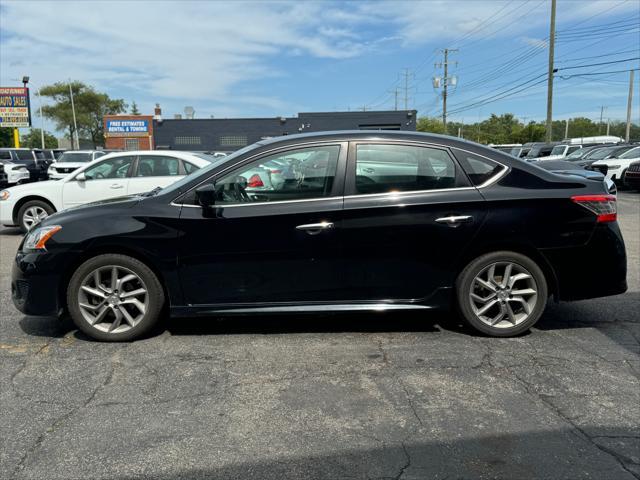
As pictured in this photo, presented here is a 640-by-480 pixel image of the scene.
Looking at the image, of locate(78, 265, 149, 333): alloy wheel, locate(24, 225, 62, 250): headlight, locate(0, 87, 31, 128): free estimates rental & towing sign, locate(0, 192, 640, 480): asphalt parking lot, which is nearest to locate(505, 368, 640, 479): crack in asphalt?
locate(0, 192, 640, 480): asphalt parking lot

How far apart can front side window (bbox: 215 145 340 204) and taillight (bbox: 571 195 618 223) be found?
6.61 ft

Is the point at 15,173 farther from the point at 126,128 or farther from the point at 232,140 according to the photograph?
the point at 126,128

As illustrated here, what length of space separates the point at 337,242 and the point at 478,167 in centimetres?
134

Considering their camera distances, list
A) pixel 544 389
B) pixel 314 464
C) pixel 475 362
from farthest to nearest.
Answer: pixel 475 362 → pixel 544 389 → pixel 314 464

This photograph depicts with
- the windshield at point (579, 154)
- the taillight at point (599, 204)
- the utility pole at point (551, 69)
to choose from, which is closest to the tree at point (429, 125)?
A: the utility pole at point (551, 69)

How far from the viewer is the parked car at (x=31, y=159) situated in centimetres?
2525

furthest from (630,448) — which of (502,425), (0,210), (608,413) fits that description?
(0,210)

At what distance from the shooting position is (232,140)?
54281 millimetres

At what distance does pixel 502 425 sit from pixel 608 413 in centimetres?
69

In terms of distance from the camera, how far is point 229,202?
14.0 ft

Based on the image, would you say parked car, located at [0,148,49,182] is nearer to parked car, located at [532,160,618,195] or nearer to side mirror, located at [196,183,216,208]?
parked car, located at [532,160,618,195]

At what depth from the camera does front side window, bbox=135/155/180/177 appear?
9.62m

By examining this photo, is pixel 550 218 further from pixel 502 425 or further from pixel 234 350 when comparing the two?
pixel 234 350

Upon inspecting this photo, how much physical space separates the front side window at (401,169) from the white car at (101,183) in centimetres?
589
